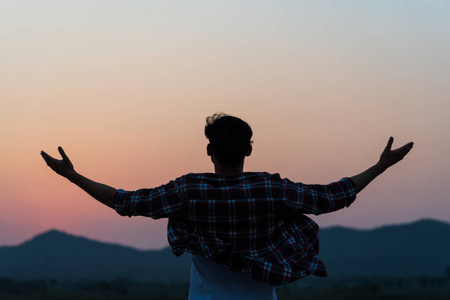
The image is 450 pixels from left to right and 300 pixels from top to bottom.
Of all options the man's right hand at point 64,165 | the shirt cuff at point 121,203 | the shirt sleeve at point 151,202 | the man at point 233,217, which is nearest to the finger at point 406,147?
the man at point 233,217

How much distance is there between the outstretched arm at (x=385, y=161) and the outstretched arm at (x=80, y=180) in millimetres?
1975

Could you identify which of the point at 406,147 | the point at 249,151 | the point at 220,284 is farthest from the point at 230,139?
the point at 406,147

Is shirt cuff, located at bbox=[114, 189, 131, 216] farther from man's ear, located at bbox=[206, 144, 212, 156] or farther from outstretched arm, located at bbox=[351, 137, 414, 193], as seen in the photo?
outstretched arm, located at bbox=[351, 137, 414, 193]

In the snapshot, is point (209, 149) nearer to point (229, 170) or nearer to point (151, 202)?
point (229, 170)

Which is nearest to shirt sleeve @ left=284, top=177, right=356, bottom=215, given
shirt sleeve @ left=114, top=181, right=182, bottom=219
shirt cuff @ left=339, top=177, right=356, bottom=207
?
shirt cuff @ left=339, top=177, right=356, bottom=207

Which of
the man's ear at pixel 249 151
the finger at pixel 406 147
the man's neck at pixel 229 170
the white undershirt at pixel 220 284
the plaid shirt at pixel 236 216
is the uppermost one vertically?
the finger at pixel 406 147

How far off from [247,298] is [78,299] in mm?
106061

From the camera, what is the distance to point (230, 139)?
4883 mm

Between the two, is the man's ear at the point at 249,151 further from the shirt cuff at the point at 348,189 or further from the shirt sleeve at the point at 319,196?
the shirt cuff at the point at 348,189

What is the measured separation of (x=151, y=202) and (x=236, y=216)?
0.63 m

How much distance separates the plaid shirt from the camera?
4812 mm

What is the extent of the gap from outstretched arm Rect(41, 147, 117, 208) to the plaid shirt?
0.10 metres

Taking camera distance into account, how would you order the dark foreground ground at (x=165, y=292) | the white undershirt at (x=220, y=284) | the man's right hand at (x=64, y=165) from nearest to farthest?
1. the white undershirt at (x=220, y=284)
2. the man's right hand at (x=64, y=165)
3. the dark foreground ground at (x=165, y=292)

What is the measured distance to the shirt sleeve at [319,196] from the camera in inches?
196
